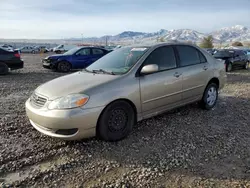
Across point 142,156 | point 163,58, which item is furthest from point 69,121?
point 163,58

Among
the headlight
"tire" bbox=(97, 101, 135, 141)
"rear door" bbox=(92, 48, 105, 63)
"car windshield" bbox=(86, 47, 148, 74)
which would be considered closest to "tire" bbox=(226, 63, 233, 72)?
"rear door" bbox=(92, 48, 105, 63)

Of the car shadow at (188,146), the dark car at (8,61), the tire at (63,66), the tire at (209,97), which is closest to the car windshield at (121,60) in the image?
the car shadow at (188,146)

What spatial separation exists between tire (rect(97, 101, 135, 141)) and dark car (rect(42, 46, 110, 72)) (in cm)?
1004

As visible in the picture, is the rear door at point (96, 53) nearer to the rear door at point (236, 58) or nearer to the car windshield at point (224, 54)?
the car windshield at point (224, 54)

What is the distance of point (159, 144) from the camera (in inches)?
151

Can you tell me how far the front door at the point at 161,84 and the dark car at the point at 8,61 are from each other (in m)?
9.30

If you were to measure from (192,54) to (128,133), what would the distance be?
7.90ft

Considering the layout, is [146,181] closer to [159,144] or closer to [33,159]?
[159,144]

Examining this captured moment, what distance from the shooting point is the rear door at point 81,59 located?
13492 millimetres

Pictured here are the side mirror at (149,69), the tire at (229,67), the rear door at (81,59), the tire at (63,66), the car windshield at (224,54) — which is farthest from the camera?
the car windshield at (224,54)

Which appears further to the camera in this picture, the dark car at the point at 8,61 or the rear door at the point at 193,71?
the dark car at the point at 8,61

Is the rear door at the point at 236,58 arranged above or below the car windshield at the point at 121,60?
below

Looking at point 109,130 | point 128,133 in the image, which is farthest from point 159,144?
point 109,130

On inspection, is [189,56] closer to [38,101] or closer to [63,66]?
[38,101]
